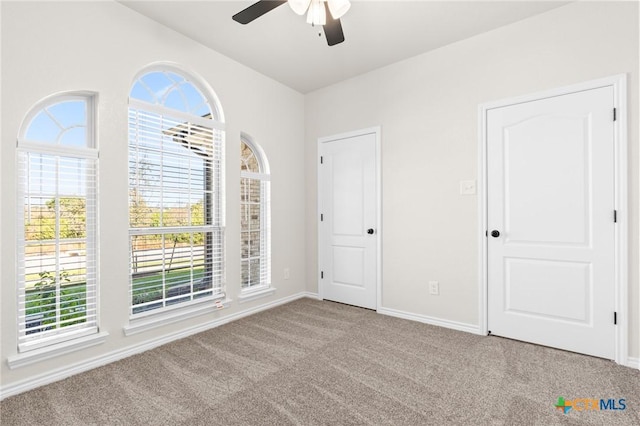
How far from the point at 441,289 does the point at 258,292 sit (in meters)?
1.95

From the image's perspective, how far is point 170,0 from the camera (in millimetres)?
2395

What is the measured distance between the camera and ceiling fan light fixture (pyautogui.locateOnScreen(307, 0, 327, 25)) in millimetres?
2014

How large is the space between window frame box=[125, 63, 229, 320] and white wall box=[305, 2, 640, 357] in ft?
4.80

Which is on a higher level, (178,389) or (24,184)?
(24,184)

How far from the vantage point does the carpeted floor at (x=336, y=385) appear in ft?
5.63

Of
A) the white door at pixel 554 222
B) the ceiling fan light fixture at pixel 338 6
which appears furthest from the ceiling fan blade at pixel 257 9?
the white door at pixel 554 222

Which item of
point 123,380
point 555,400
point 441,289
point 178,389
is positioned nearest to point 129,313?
point 123,380

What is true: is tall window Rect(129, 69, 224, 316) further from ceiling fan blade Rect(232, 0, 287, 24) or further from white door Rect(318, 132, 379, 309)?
white door Rect(318, 132, 379, 309)

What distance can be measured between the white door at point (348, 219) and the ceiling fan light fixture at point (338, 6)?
1.66 meters

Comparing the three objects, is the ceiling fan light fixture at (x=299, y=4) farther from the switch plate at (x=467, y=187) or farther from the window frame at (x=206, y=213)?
the switch plate at (x=467, y=187)

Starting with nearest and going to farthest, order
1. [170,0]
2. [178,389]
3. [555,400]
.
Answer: [555,400]
[178,389]
[170,0]

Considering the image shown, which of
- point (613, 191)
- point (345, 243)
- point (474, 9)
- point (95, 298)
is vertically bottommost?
point (95, 298)

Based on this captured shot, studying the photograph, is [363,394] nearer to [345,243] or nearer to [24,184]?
[345,243]

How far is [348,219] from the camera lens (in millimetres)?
3773
